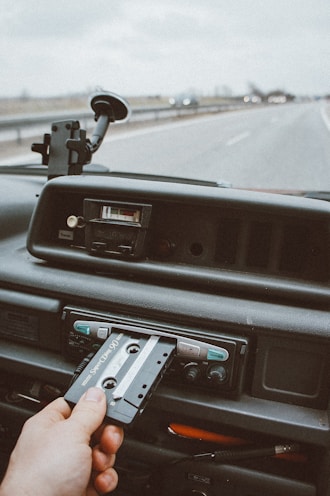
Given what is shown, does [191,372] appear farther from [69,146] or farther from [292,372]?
[69,146]

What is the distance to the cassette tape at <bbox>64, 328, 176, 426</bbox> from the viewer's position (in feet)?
4.79

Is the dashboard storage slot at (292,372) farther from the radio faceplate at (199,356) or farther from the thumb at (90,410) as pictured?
the thumb at (90,410)

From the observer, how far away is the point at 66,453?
50.3 inches

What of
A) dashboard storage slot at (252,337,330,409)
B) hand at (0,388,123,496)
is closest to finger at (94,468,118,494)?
hand at (0,388,123,496)

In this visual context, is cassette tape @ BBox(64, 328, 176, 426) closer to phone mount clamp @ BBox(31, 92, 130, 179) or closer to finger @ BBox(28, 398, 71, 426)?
finger @ BBox(28, 398, 71, 426)

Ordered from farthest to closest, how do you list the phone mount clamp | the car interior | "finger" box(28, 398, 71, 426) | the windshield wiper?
1. the windshield wiper
2. the phone mount clamp
3. the car interior
4. "finger" box(28, 398, 71, 426)

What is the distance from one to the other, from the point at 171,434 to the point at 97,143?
1.53m

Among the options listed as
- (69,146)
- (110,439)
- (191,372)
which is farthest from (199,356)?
(69,146)

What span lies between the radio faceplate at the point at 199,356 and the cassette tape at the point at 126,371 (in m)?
0.04

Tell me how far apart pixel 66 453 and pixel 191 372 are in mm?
602

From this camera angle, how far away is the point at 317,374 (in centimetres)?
171

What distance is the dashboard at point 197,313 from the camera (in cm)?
170

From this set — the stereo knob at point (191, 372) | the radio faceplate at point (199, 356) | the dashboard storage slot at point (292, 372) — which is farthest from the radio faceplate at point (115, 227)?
the dashboard storage slot at point (292, 372)

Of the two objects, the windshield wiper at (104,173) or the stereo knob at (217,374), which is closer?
the stereo knob at (217,374)
